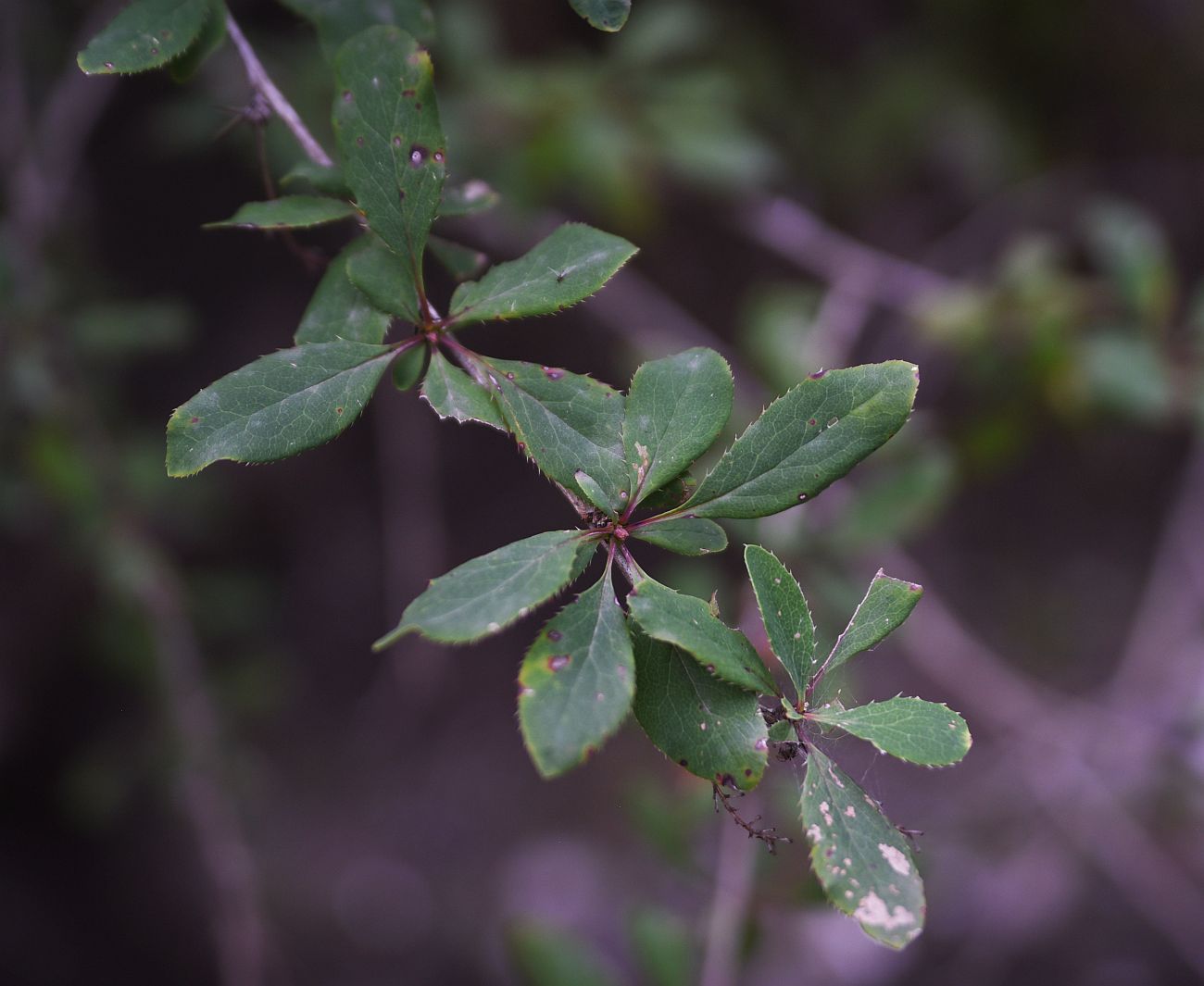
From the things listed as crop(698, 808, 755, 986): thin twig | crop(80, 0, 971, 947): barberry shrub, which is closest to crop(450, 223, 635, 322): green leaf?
crop(80, 0, 971, 947): barberry shrub

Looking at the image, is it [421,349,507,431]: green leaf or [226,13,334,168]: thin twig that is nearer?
[421,349,507,431]: green leaf

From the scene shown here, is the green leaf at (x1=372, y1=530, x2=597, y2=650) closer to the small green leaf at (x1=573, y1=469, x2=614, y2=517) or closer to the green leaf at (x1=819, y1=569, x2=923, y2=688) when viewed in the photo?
the small green leaf at (x1=573, y1=469, x2=614, y2=517)

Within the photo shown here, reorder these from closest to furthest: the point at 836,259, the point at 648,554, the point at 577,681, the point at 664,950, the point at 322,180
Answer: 1. the point at 577,681
2. the point at 322,180
3. the point at 664,950
4. the point at 836,259
5. the point at 648,554

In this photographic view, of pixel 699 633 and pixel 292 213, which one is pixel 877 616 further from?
pixel 292 213

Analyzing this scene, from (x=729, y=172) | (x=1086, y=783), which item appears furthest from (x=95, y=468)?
(x=1086, y=783)

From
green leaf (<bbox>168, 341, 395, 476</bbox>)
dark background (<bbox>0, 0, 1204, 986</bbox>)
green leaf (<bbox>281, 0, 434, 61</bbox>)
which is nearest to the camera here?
green leaf (<bbox>168, 341, 395, 476</bbox>)

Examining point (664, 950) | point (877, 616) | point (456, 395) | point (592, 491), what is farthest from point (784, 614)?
point (664, 950)
